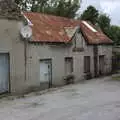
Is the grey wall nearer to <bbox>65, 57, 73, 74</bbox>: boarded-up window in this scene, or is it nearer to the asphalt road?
<bbox>65, 57, 73, 74</bbox>: boarded-up window

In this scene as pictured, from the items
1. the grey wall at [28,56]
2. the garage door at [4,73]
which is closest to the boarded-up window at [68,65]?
the grey wall at [28,56]

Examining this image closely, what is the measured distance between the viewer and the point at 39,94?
2181 cm

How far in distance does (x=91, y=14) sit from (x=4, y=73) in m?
25.0

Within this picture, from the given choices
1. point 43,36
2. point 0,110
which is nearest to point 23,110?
point 0,110

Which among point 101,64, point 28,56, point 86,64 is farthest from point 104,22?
point 28,56

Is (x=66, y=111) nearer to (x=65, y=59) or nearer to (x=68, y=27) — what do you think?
(x=65, y=59)

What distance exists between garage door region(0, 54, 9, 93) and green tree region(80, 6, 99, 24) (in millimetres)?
23810

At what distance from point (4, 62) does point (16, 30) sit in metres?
1.92

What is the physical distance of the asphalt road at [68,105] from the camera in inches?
577

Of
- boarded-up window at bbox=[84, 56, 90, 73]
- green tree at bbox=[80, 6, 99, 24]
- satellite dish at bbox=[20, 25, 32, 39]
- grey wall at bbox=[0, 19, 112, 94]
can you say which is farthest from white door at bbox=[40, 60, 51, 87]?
green tree at bbox=[80, 6, 99, 24]

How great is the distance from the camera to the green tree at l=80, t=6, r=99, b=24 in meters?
44.2

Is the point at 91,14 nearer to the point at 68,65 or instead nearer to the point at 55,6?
the point at 55,6

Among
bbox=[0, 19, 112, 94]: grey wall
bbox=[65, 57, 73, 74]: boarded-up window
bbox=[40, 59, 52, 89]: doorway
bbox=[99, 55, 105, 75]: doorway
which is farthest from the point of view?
bbox=[99, 55, 105, 75]: doorway

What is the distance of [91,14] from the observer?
147 feet
